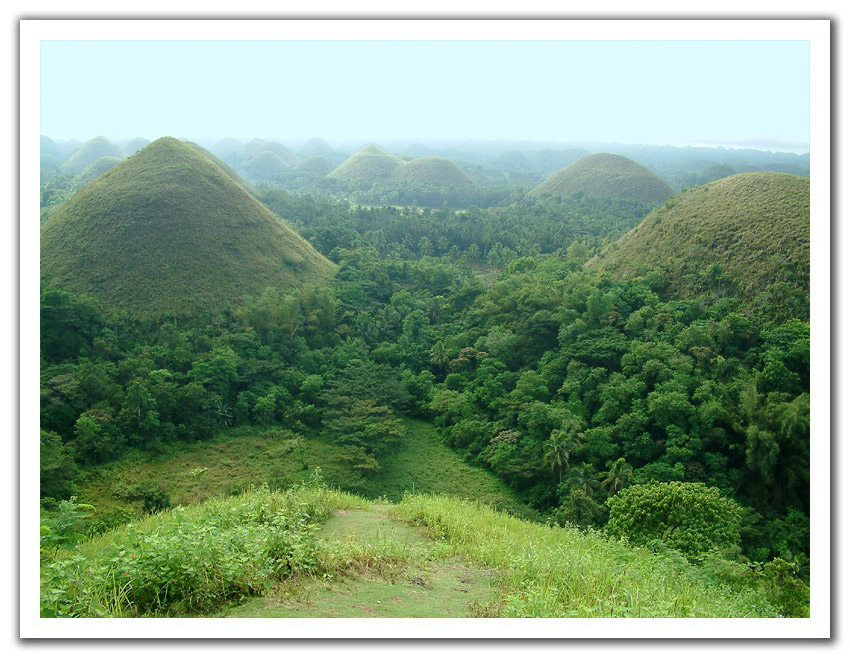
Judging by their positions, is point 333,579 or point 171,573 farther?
point 333,579

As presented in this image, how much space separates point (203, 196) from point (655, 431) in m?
21.5

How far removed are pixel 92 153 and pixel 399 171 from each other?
37.4 meters

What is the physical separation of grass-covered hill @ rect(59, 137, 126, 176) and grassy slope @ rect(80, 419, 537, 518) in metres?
60.1

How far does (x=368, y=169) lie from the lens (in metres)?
67.2

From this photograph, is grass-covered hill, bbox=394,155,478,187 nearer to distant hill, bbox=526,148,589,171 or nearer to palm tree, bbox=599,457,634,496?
distant hill, bbox=526,148,589,171

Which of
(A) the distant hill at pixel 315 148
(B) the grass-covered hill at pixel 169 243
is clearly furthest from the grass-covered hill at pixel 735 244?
(A) the distant hill at pixel 315 148

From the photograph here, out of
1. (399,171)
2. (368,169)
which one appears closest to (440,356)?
(399,171)

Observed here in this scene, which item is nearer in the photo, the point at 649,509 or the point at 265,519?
the point at 265,519

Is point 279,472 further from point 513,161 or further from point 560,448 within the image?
point 513,161

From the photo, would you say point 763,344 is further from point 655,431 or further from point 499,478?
point 499,478

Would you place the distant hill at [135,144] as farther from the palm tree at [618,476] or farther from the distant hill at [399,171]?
the palm tree at [618,476]

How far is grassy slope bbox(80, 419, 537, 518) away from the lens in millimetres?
12773
